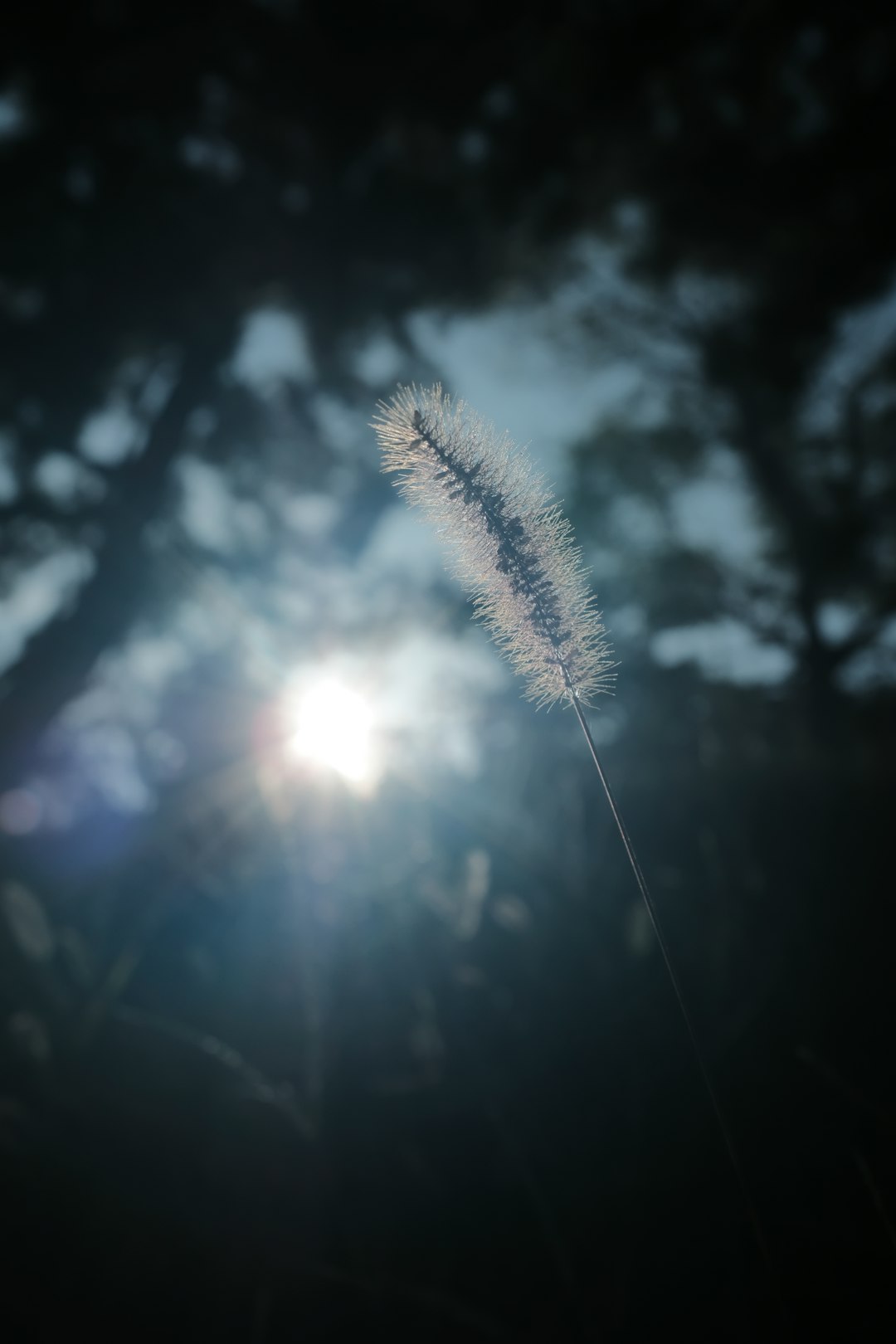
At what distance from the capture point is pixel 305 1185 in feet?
5.86

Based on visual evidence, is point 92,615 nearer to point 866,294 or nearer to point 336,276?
point 336,276

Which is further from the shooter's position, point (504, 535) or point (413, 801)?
point (413, 801)

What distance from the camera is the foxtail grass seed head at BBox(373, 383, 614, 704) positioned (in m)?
0.99

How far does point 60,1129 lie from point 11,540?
5484 mm

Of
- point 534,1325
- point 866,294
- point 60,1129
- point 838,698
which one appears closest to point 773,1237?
point 534,1325

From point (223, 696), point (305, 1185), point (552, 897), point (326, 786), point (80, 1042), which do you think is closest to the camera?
point (305, 1185)

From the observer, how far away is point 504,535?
102cm

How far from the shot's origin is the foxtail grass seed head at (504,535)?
990 mm

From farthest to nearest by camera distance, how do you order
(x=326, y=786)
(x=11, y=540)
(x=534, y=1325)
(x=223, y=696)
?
1. (x=223, y=696)
2. (x=11, y=540)
3. (x=326, y=786)
4. (x=534, y=1325)

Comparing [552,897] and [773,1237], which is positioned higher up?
[552,897]

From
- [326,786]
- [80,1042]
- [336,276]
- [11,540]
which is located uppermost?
[336,276]

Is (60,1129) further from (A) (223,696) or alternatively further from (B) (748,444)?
(B) (748,444)

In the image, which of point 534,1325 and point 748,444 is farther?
point 748,444

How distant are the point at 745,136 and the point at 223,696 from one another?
663 cm
